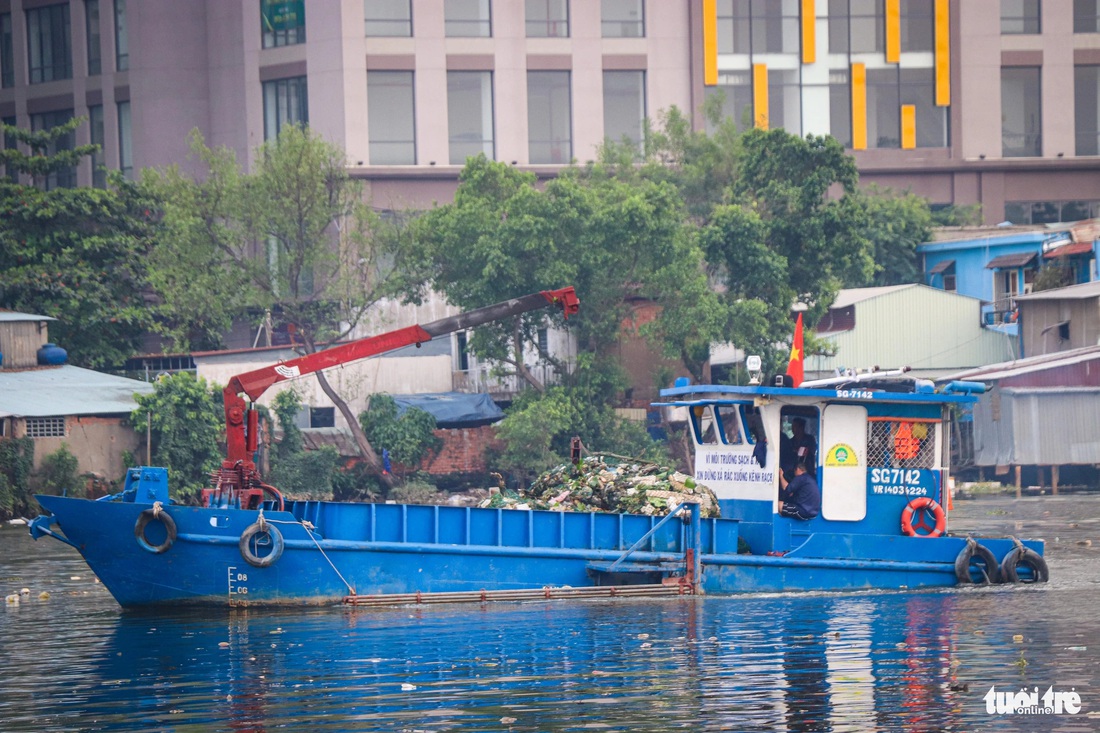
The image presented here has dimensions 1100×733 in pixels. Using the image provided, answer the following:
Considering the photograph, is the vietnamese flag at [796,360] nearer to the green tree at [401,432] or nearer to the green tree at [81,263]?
the green tree at [401,432]

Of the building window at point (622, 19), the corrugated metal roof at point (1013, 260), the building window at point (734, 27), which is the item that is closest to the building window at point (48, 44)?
the building window at point (622, 19)

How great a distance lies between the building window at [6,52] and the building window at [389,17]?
54.7ft

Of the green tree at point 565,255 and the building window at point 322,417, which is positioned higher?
the green tree at point 565,255

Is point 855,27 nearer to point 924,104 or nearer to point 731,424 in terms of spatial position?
point 924,104

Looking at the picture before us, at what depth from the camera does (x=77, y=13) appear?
52562mm

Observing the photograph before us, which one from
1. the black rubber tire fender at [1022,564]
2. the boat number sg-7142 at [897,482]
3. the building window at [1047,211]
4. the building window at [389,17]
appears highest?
the building window at [389,17]

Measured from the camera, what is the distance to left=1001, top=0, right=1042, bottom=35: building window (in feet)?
169

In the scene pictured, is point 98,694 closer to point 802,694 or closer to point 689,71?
point 802,694

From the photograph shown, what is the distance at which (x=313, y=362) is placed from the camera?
18.0m

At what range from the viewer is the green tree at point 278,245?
Result: 36.7m

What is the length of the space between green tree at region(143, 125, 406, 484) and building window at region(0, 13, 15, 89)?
2153 centimetres

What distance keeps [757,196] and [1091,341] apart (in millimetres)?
9342

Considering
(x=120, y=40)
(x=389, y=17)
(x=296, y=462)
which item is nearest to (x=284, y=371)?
(x=296, y=462)

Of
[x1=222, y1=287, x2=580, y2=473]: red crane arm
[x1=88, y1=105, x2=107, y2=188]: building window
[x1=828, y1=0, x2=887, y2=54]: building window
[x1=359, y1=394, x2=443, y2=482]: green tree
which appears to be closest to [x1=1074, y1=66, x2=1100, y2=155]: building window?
[x1=828, y1=0, x2=887, y2=54]: building window
